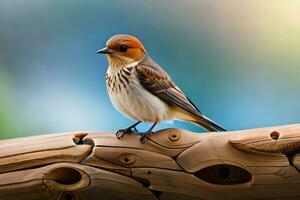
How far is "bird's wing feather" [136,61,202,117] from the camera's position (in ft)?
5.55

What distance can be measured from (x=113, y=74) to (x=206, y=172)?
17.9 inches

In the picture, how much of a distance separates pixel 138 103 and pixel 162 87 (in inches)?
3.4

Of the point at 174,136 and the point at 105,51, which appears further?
the point at 105,51

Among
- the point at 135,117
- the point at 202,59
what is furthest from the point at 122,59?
the point at 202,59

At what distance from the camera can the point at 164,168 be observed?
4.66ft

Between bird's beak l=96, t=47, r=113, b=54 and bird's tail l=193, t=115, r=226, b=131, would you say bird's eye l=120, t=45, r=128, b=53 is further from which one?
bird's tail l=193, t=115, r=226, b=131

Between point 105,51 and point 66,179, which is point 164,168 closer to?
point 66,179

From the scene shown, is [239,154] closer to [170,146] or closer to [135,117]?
[170,146]

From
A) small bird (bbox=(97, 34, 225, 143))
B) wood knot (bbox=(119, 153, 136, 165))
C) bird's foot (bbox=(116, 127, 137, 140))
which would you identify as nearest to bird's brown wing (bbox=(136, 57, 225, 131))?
small bird (bbox=(97, 34, 225, 143))

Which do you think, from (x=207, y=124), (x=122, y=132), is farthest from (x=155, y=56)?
(x=122, y=132)

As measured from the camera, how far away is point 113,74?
5.73 feet

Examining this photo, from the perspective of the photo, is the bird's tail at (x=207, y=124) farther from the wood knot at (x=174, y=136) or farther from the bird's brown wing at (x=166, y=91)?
the wood knot at (x=174, y=136)

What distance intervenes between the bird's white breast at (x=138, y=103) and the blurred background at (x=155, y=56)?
0.20 metres

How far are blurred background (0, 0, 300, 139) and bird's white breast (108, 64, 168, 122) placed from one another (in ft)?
0.66
